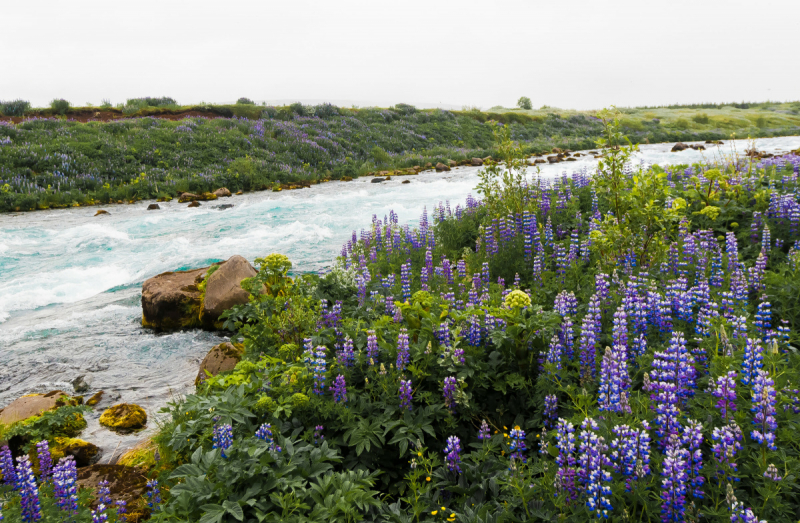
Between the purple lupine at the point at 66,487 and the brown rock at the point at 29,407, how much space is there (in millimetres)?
2798

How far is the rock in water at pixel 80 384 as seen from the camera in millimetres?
6461

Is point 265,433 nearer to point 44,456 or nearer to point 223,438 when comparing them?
point 223,438

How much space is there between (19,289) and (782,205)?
571 inches

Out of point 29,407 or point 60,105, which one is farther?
point 60,105

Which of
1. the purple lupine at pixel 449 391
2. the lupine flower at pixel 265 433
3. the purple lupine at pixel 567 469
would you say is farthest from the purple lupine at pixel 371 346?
the purple lupine at pixel 567 469

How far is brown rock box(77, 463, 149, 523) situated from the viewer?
386cm

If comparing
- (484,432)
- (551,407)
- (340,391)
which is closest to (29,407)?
(340,391)

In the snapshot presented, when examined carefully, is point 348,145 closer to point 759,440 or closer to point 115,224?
point 115,224

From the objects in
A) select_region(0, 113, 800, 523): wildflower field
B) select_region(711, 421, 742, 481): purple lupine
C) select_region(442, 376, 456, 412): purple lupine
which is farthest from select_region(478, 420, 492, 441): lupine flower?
select_region(711, 421, 742, 481): purple lupine

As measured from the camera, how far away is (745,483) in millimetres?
2719

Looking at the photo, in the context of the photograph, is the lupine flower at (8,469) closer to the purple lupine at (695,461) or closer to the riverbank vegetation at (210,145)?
the purple lupine at (695,461)

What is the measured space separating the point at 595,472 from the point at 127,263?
40.0 ft

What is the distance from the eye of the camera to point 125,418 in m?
5.64

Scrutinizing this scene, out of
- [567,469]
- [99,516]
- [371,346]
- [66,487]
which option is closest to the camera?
[567,469]
